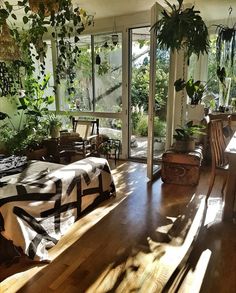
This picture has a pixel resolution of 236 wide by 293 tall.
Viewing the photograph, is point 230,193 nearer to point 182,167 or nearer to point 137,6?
point 182,167

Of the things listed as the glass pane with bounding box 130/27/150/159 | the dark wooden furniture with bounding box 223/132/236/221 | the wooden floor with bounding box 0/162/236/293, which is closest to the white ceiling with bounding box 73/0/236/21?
the glass pane with bounding box 130/27/150/159

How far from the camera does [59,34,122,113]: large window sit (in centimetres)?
498

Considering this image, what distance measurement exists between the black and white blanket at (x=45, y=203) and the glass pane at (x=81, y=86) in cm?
264

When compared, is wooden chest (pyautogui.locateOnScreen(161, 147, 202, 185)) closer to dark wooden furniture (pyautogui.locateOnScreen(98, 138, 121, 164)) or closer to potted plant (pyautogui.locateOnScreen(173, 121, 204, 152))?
potted plant (pyautogui.locateOnScreen(173, 121, 204, 152))

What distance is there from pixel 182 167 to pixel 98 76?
103 inches

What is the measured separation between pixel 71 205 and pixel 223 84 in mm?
3395

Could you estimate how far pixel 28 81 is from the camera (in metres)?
5.29

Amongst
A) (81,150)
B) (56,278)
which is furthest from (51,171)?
(81,150)

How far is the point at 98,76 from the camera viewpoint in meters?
5.18

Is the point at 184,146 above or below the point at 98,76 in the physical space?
below

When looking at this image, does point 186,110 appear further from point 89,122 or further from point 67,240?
point 67,240

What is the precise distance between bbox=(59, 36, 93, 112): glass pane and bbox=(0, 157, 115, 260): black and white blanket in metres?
2.64

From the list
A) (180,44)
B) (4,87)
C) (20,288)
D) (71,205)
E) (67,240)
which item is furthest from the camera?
(4,87)

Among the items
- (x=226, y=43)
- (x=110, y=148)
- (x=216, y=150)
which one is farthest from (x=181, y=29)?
(x=110, y=148)
